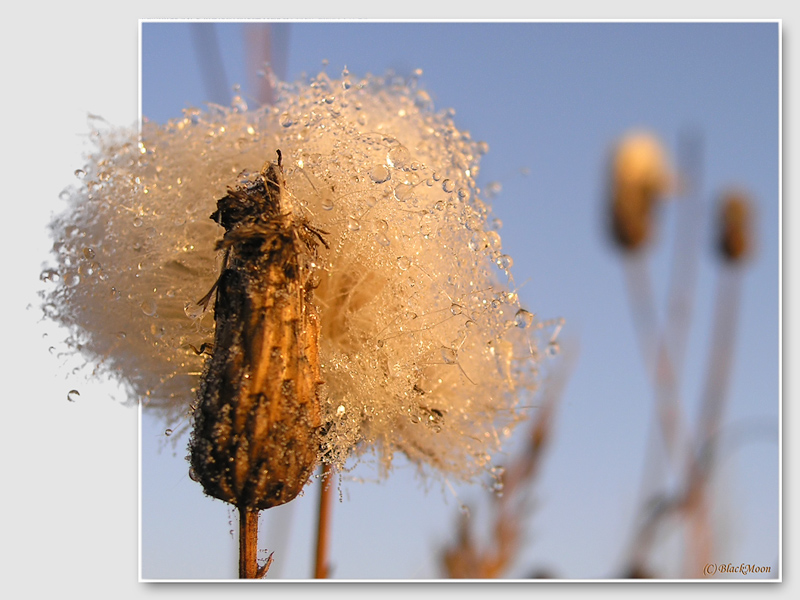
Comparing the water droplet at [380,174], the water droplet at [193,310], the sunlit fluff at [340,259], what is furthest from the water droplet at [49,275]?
the water droplet at [380,174]

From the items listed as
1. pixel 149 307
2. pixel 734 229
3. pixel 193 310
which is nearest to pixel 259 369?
pixel 193 310

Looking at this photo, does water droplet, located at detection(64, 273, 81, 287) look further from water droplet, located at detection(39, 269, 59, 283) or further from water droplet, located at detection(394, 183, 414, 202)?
water droplet, located at detection(394, 183, 414, 202)

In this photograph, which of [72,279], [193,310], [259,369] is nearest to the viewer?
[259,369]

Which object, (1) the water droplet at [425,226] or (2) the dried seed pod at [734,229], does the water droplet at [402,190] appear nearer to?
(1) the water droplet at [425,226]

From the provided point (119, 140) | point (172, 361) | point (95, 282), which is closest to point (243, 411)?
point (172, 361)

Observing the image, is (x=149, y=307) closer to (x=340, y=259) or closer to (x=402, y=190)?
(x=340, y=259)

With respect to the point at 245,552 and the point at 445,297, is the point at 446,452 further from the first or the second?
the point at 245,552
